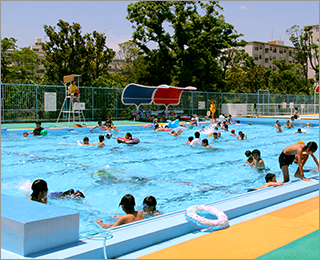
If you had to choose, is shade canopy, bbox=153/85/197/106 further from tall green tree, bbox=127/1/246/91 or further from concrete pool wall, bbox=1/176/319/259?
concrete pool wall, bbox=1/176/319/259

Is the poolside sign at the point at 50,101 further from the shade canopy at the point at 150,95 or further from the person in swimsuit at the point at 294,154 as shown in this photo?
the person in swimsuit at the point at 294,154

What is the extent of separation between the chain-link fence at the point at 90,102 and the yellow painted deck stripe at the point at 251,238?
18742 mm

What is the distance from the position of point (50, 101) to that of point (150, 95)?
8.12 metres

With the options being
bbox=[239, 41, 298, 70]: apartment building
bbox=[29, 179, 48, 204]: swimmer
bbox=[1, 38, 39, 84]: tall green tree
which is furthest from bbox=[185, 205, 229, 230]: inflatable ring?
bbox=[239, 41, 298, 70]: apartment building

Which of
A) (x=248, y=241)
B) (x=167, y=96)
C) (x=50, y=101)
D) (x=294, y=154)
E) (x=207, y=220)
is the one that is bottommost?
(x=248, y=241)

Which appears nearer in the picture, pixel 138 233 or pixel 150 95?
pixel 138 233

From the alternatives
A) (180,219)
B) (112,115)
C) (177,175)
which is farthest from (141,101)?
(180,219)

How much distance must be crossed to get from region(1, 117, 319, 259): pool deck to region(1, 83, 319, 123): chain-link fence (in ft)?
61.1

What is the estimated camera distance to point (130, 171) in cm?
927

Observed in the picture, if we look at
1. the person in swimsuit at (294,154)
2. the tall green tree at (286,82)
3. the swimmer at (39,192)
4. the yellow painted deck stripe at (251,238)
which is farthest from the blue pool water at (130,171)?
the tall green tree at (286,82)

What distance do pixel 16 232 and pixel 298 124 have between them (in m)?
23.9

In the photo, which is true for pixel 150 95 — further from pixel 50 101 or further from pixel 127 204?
pixel 127 204

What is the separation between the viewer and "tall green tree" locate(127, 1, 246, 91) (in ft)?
100.0

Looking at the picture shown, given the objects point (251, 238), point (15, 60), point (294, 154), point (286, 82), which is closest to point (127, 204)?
point (251, 238)
